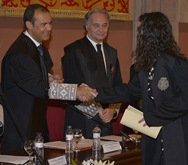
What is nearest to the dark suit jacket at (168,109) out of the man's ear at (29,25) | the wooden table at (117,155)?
the wooden table at (117,155)

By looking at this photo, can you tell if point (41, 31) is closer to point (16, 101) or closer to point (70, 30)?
point (16, 101)

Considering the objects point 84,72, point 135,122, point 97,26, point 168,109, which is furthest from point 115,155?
point 97,26

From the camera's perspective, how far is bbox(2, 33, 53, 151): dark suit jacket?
4168 millimetres

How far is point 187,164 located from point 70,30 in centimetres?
279

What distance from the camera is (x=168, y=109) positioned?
3219mm

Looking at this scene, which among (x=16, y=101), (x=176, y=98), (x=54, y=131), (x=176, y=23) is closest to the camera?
(x=176, y=98)

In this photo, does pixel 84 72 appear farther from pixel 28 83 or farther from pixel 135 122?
pixel 135 122

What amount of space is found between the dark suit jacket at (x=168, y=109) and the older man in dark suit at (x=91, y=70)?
1.41 meters

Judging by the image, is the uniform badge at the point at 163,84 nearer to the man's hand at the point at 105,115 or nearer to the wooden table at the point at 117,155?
the wooden table at the point at 117,155

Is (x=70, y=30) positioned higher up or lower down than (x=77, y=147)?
higher up

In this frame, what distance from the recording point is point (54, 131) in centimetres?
525

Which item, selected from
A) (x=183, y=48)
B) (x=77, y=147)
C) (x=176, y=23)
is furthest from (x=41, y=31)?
(x=183, y=48)

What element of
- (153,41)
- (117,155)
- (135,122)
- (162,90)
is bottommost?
(117,155)

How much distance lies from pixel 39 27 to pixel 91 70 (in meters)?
0.69
